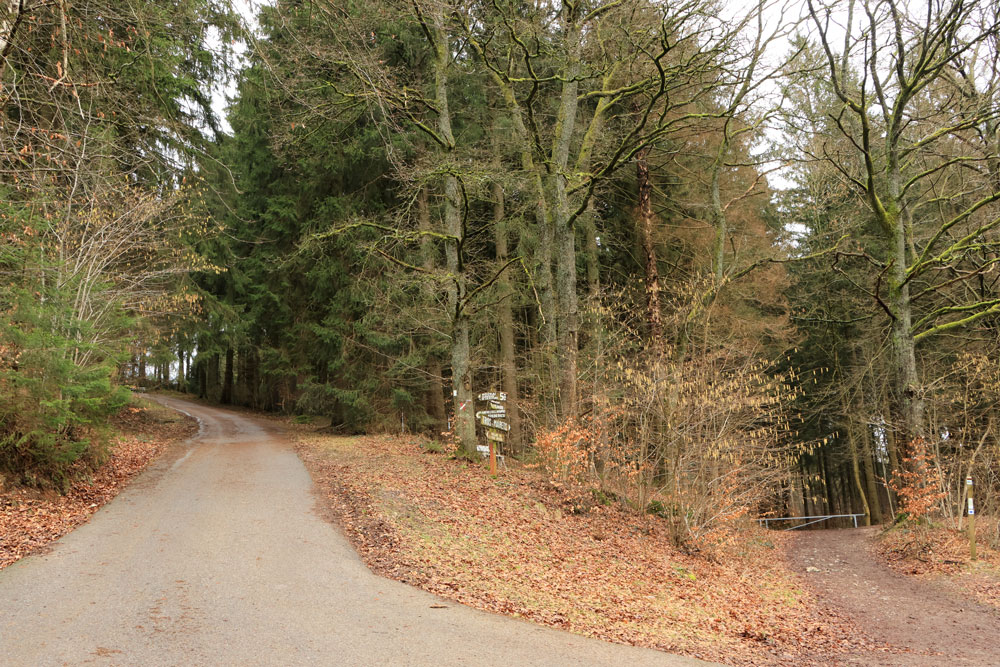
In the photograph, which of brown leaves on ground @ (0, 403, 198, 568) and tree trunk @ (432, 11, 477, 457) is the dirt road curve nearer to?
brown leaves on ground @ (0, 403, 198, 568)

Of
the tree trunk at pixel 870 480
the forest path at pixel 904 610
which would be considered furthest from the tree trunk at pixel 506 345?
the tree trunk at pixel 870 480

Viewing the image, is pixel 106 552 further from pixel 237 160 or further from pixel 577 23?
pixel 237 160

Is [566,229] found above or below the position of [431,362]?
above

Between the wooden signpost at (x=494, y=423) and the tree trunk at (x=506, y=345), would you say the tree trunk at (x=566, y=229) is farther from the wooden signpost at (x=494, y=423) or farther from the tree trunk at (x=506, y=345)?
the tree trunk at (x=506, y=345)

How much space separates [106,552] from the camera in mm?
7207

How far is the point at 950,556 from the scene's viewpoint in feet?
34.0

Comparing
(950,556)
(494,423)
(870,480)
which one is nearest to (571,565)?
(494,423)

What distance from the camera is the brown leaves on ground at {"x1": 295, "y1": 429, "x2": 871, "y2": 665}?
6.46 meters

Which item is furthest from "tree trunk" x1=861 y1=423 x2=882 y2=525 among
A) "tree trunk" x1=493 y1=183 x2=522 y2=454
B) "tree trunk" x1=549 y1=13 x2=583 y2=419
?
"tree trunk" x1=549 y1=13 x2=583 y2=419

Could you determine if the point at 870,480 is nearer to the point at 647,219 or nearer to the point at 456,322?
the point at 647,219

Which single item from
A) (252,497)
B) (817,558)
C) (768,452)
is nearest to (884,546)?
(817,558)

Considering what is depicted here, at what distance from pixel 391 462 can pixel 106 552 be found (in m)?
6.58

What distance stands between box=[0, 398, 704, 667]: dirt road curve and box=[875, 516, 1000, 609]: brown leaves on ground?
661cm

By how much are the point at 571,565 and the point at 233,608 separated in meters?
4.49
